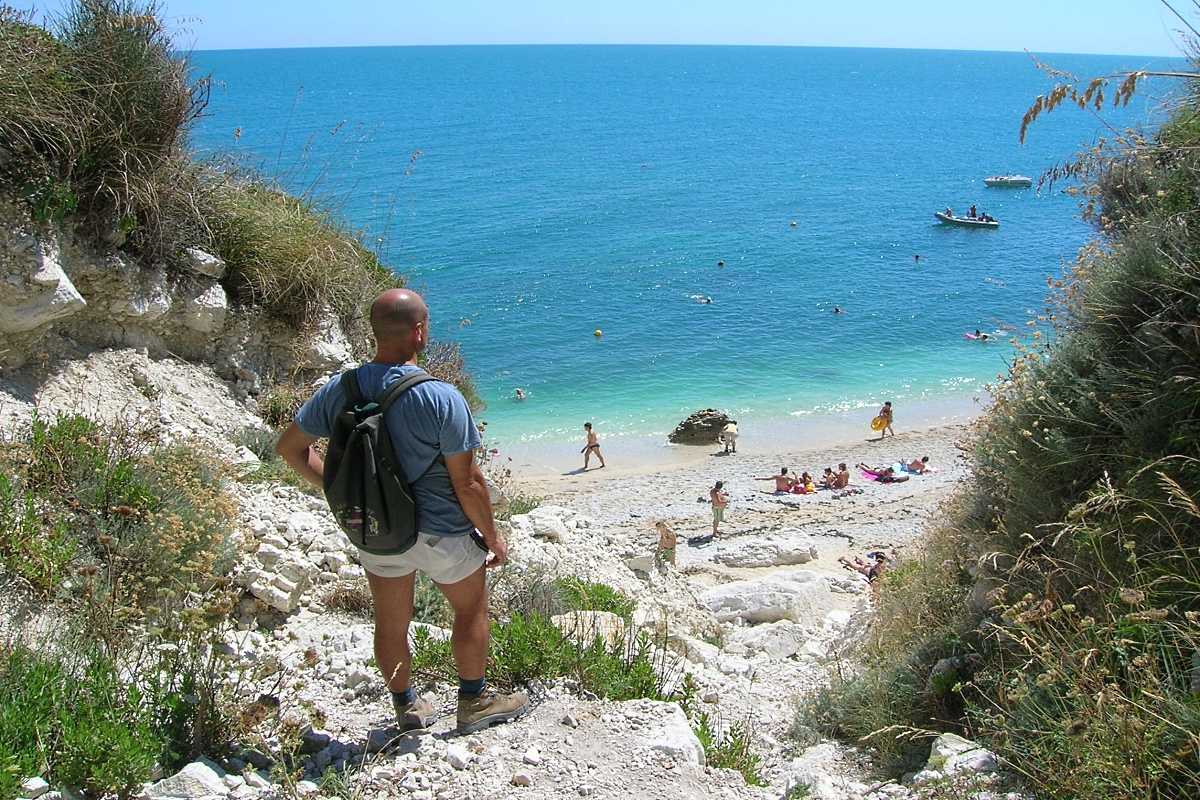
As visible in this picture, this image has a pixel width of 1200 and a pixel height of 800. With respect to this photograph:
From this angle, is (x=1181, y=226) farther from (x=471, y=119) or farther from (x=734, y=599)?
(x=471, y=119)

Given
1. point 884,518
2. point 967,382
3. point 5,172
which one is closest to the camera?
point 5,172

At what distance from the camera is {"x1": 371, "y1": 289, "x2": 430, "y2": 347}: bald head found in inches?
143

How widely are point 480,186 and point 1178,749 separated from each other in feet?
182

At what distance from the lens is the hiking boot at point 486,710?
12.7 feet

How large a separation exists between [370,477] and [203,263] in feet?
18.1

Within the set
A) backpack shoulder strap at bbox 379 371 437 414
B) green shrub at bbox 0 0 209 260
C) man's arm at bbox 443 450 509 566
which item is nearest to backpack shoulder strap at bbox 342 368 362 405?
backpack shoulder strap at bbox 379 371 437 414

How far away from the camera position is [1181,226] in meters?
4.82

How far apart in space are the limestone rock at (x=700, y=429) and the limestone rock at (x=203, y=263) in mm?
17241

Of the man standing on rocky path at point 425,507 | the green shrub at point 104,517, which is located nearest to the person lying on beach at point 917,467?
the green shrub at point 104,517

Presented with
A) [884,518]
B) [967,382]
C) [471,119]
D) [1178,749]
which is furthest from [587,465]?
[471,119]

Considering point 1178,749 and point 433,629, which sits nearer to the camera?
point 1178,749

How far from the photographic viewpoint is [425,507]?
369cm

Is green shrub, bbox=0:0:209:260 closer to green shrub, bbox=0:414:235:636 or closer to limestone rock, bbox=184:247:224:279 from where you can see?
limestone rock, bbox=184:247:224:279

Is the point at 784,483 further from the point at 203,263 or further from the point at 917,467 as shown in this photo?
the point at 203,263
